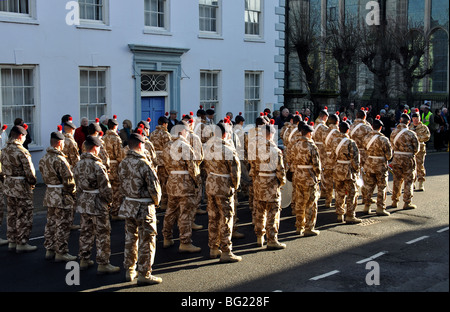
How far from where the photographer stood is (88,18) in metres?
18.1

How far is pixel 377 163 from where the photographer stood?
1309 centimetres

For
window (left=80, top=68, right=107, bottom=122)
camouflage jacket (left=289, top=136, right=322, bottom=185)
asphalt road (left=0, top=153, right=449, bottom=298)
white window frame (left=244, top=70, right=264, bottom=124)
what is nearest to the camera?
asphalt road (left=0, top=153, right=449, bottom=298)

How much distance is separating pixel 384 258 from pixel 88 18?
40.0ft

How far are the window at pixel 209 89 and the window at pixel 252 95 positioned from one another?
5.16 ft

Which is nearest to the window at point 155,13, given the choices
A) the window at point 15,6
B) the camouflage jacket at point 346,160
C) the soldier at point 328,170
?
the window at point 15,6

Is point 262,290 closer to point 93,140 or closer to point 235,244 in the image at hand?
point 235,244

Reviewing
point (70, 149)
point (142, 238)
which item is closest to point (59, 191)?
point (142, 238)

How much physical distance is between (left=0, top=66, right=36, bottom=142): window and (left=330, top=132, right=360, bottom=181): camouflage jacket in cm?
915

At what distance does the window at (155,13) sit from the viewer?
65.0 ft

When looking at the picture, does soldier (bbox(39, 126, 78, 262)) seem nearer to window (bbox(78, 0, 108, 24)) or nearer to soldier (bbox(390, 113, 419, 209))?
soldier (bbox(390, 113, 419, 209))

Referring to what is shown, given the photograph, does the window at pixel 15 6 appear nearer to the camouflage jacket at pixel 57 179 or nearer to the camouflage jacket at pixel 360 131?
the camouflage jacket at pixel 57 179

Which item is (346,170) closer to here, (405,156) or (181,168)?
(405,156)

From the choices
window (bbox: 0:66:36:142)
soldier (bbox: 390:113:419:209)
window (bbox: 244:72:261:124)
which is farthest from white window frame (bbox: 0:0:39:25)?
soldier (bbox: 390:113:419:209)

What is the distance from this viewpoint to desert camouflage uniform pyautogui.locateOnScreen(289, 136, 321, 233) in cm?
1113
